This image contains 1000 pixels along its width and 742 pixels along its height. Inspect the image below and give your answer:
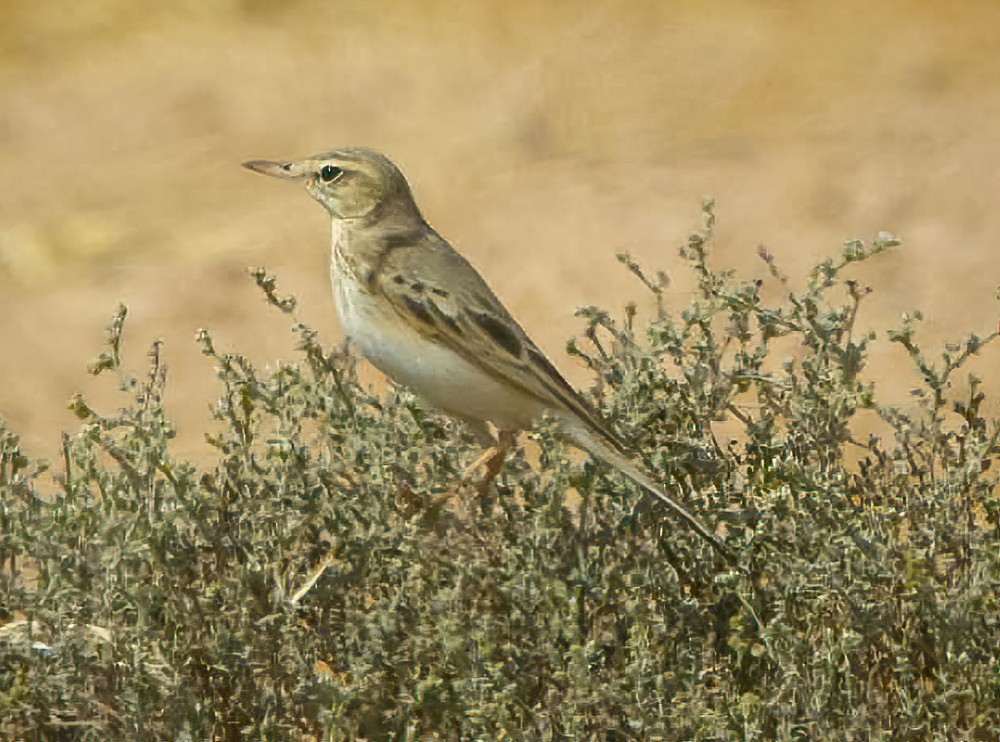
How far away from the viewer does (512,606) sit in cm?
377

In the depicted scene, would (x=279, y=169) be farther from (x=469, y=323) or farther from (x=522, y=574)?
(x=522, y=574)

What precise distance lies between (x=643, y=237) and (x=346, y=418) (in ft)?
16.0

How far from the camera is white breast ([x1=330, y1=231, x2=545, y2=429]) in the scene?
4219 mm

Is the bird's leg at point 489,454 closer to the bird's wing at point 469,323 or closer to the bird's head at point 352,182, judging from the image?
the bird's wing at point 469,323

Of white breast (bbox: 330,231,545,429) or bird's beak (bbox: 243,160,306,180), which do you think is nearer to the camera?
white breast (bbox: 330,231,545,429)

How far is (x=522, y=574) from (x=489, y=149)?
19.8ft

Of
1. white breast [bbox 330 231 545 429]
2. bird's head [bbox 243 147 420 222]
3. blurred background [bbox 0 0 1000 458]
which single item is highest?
blurred background [bbox 0 0 1000 458]

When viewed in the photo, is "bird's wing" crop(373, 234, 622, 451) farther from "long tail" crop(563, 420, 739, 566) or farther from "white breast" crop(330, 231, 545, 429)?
"long tail" crop(563, 420, 739, 566)

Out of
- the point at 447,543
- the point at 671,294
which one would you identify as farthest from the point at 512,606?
the point at 671,294

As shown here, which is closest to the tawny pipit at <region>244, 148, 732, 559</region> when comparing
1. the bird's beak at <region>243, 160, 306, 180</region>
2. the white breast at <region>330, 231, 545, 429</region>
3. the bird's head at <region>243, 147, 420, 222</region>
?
the white breast at <region>330, 231, 545, 429</region>

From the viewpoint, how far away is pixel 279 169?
15.3 feet

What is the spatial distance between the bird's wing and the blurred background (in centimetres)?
352

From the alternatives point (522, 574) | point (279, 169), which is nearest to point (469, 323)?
point (279, 169)

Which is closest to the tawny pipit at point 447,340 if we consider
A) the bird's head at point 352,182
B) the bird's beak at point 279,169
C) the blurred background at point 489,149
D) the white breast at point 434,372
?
the white breast at point 434,372
